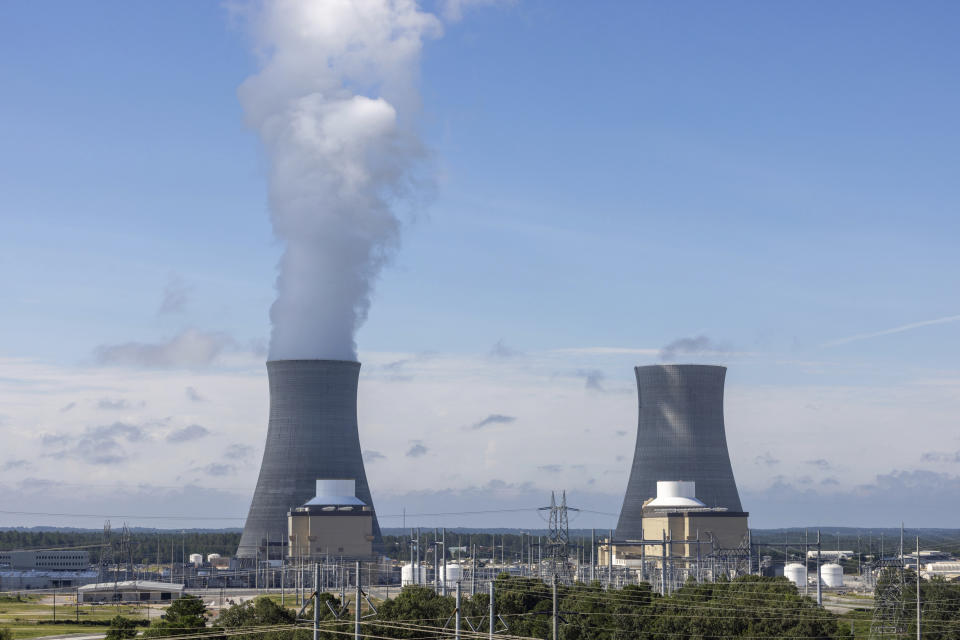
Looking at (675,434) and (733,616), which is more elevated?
(675,434)

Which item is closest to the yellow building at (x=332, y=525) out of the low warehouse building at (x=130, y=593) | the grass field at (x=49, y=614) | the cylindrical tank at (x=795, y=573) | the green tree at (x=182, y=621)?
the low warehouse building at (x=130, y=593)

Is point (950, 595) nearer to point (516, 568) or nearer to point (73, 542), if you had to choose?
point (516, 568)

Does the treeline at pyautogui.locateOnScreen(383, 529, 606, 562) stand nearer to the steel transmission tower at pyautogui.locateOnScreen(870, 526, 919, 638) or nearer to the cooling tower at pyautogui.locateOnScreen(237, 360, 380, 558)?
the cooling tower at pyautogui.locateOnScreen(237, 360, 380, 558)

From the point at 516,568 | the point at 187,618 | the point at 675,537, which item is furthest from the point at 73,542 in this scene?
the point at 187,618

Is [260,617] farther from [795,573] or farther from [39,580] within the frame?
[39,580]

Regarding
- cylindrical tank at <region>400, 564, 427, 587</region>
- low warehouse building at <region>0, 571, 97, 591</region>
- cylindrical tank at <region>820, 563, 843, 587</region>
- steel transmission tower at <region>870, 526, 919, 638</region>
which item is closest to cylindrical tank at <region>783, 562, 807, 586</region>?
cylindrical tank at <region>820, 563, 843, 587</region>

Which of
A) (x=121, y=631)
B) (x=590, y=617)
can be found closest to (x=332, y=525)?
(x=121, y=631)
